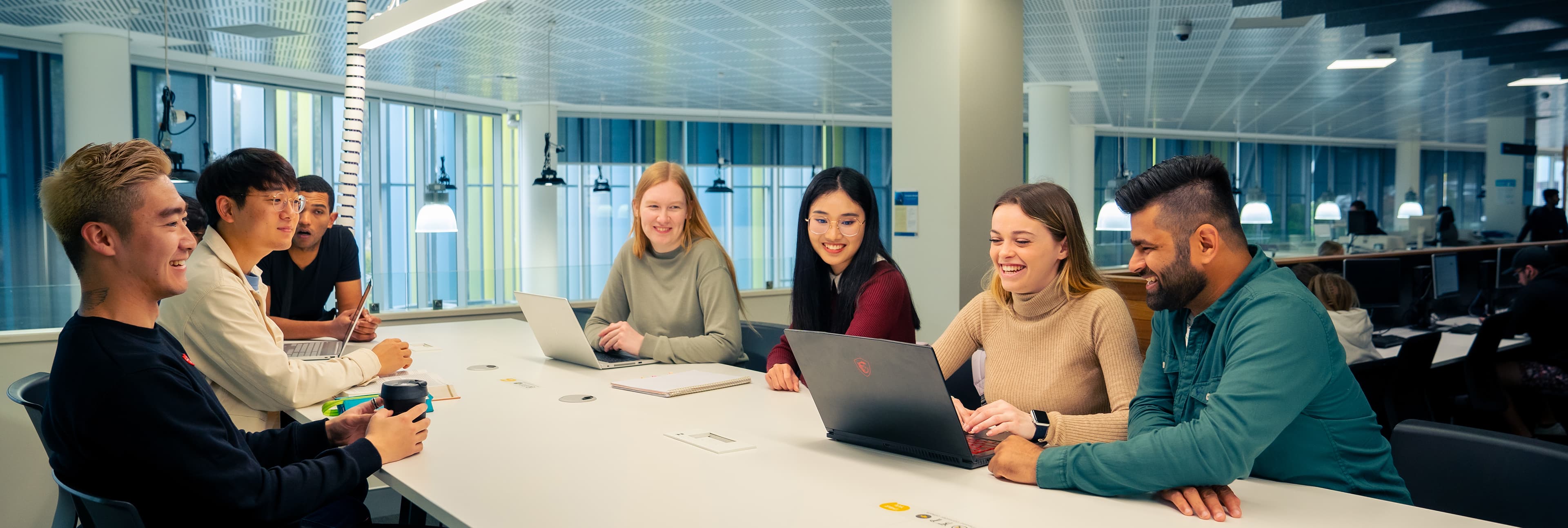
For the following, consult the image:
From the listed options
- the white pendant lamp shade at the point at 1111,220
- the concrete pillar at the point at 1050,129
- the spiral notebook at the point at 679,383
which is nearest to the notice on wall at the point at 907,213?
the spiral notebook at the point at 679,383

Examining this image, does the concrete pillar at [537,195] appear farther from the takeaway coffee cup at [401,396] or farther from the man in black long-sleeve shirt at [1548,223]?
the man in black long-sleeve shirt at [1548,223]

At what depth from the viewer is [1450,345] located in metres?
5.12

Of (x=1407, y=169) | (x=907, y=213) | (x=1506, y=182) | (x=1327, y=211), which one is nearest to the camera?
(x=907, y=213)

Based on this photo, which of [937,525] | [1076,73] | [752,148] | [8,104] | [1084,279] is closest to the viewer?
[937,525]

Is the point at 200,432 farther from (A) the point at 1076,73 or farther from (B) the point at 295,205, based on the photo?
(A) the point at 1076,73

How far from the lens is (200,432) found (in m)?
1.55

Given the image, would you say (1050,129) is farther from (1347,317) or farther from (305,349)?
(305,349)

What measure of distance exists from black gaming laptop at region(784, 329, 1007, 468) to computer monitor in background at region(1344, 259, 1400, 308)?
4474 millimetres

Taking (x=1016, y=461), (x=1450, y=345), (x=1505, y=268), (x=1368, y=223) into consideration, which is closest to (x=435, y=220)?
(x=1450, y=345)

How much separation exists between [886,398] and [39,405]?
1.88 meters

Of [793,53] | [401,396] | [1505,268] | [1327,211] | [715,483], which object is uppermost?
[793,53]

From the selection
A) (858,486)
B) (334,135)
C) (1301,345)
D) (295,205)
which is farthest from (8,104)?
(1301,345)

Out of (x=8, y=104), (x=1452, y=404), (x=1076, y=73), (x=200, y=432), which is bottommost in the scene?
(x=1452, y=404)

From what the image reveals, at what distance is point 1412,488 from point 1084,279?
76 centimetres
